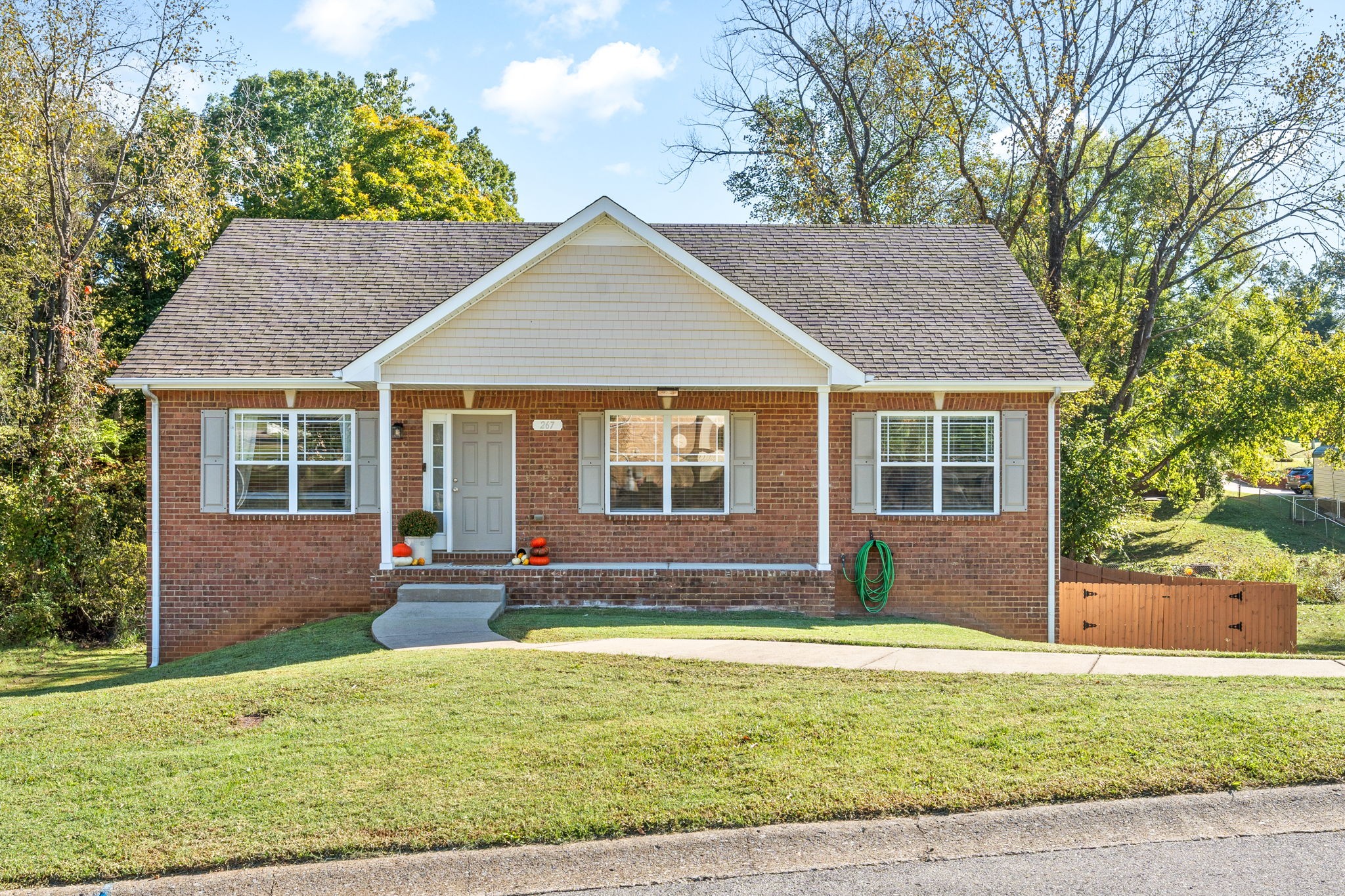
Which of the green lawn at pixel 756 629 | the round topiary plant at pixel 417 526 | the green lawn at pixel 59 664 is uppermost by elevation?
the round topiary plant at pixel 417 526

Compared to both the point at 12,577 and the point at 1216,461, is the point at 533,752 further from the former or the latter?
the point at 1216,461

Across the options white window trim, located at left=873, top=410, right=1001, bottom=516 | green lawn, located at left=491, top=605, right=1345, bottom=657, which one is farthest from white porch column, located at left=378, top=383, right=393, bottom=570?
white window trim, located at left=873, top=410, right=1001, bottom=516

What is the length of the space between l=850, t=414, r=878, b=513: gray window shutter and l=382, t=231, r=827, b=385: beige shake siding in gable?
4.58 ft

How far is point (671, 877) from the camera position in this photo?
4.99 meters

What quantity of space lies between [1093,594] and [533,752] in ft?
31.6

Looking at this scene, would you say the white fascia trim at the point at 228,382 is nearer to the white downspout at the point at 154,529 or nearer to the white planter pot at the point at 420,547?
the white downspout at the point at 154,529

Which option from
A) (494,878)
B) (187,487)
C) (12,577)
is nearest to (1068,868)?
(494,878)

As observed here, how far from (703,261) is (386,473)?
610cm

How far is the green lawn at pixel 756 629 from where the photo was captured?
10.2 meters

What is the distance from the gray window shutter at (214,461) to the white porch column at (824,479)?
8.00 m

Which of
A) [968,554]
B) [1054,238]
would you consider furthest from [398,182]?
[968,554]

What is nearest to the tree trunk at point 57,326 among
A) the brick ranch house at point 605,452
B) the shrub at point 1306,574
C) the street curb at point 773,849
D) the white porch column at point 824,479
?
the brick ranch house at point 605,452

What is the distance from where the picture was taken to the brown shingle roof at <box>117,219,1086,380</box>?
13.1 m

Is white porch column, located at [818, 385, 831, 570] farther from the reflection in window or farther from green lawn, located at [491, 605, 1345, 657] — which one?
the reflection in window
